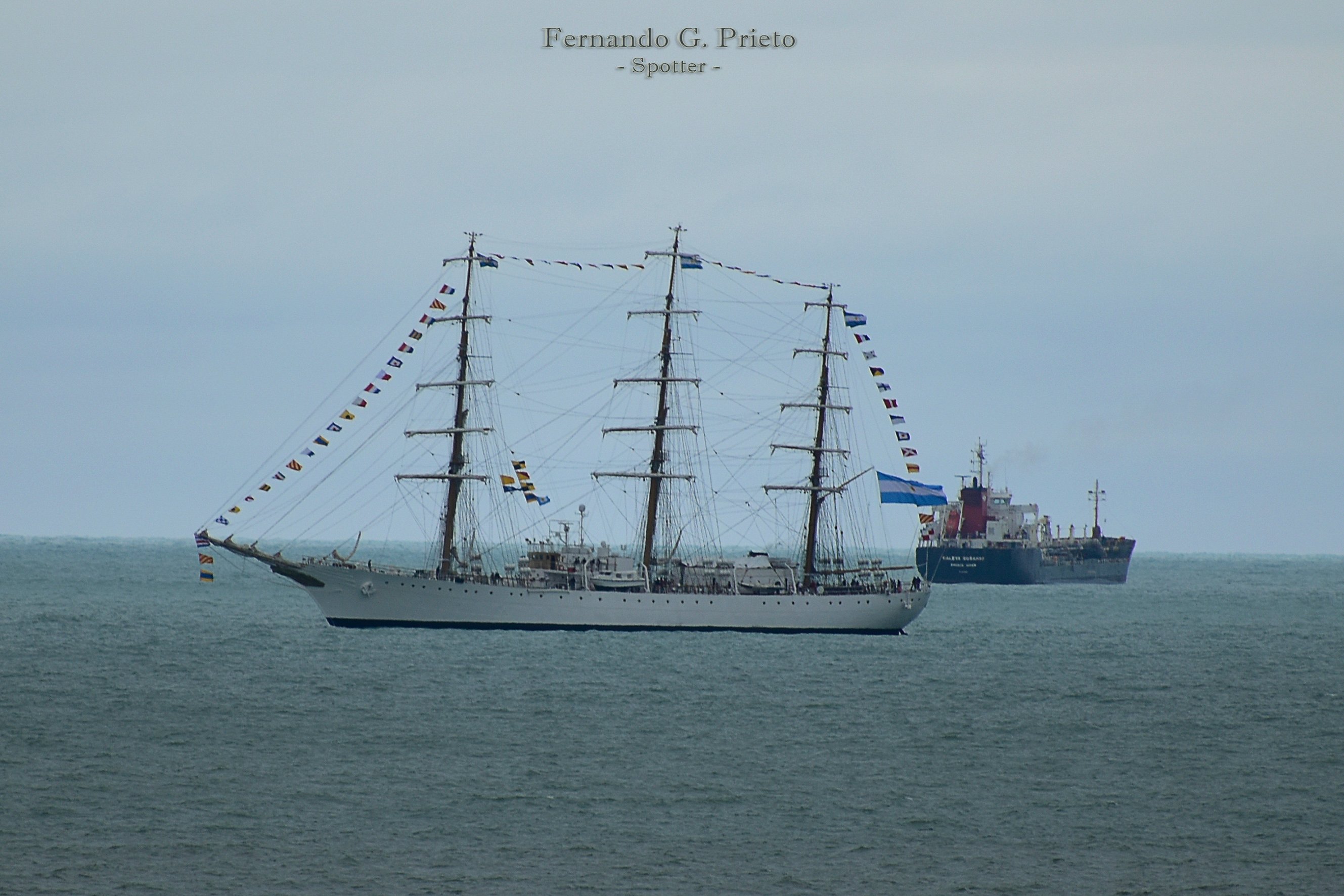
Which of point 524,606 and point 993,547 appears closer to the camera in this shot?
point 524,606

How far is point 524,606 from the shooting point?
6994 cm

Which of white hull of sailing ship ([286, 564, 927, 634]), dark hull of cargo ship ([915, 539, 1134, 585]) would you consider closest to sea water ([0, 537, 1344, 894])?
white hull of sailing ship ([286, 564, 927, 634])

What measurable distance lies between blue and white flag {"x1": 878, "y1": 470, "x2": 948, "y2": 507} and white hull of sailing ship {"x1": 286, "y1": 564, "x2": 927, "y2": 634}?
394 inches

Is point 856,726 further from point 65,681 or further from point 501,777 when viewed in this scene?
point 65,681

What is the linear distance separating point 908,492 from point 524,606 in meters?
24.3

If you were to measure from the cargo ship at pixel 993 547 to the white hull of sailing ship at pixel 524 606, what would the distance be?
67754mm

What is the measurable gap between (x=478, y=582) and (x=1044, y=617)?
4477 cm

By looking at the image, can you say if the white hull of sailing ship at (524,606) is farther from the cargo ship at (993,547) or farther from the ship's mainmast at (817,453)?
the cargo ship at (993,547)

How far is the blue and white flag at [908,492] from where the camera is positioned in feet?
270

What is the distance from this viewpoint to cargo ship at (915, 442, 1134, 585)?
147000 mm

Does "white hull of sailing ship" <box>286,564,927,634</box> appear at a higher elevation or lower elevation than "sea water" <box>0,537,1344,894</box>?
higher

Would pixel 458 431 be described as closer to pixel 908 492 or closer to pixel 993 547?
pixel 908 492

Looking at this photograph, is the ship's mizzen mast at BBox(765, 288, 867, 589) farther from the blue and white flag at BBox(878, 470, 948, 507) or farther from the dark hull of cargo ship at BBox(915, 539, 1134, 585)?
the dark hull of cargo ship at BBox(915, 539, 1134, 585)

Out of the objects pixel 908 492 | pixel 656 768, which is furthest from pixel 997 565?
pixel 656 768
